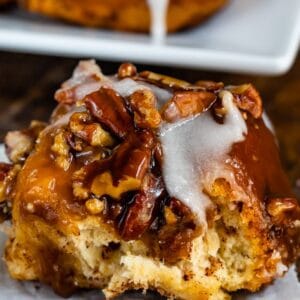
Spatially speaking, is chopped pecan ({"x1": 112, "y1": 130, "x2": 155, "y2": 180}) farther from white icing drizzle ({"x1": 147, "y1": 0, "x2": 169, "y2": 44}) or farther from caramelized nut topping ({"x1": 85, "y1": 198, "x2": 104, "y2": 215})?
white icing drizzle ({"x1": 147, "y1": 0, "x2": 169, "y2": 44})

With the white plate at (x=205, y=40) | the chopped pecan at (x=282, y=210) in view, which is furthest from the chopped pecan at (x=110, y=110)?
the white plate at (x=205, y=40)

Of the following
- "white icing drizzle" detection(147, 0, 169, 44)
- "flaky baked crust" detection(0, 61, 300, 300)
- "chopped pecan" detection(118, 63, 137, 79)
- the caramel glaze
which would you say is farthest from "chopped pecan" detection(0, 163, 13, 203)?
"white icing drizzle" detection(147, 0, 169, 44)

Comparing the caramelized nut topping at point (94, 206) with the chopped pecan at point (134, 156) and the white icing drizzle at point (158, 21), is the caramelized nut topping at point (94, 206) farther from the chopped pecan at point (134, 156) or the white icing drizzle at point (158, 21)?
the white icing drizzle at point (158, 21)

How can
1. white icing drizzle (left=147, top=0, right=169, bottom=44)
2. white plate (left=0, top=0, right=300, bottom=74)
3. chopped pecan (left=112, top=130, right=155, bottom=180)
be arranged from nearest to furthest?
chopped pecan (left=112, top=130, right=155, bottom=180), white plate (left=0, top=0, right=300, bottom=74), white icing drizzle (left=147, top=0, right=169, bottom=44)

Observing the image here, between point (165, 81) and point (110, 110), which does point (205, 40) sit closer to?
point (165, 81)

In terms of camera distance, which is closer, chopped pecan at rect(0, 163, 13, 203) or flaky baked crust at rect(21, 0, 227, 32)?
chopped pecan at rect(0, 163, 13, 203)

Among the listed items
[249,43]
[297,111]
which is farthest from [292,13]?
[297,111]

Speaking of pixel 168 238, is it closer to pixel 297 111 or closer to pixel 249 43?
pixel 297 111
